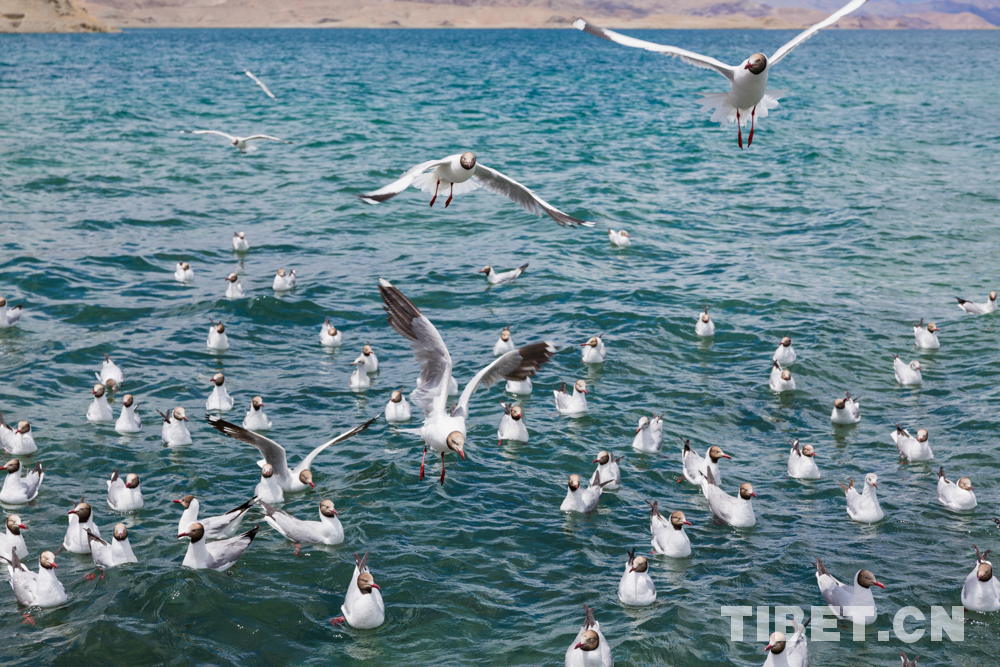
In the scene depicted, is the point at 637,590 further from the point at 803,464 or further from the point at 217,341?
the point at 217,341

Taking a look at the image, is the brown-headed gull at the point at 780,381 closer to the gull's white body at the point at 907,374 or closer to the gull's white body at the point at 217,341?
the gull's white body at the point at 907,374

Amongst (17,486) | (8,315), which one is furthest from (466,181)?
(8,315)

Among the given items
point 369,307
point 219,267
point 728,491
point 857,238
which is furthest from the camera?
point 857,238

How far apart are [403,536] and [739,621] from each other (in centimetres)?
476

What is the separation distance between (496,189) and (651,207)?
58.6ft

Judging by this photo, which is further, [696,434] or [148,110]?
[148,110]

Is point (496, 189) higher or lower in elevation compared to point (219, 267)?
higher

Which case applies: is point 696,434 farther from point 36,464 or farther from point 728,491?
point 36,464

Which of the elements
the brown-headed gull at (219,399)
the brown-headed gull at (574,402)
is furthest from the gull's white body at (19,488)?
the brown-headed gull at (574,402)

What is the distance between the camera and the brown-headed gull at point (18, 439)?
577 inches

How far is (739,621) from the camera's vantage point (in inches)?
442

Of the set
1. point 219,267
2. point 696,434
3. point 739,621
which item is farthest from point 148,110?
point 739,621

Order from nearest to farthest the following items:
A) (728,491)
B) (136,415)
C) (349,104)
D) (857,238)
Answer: (728,491), (136,415), (857,238), (349,104)

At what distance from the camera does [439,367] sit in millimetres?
12031
